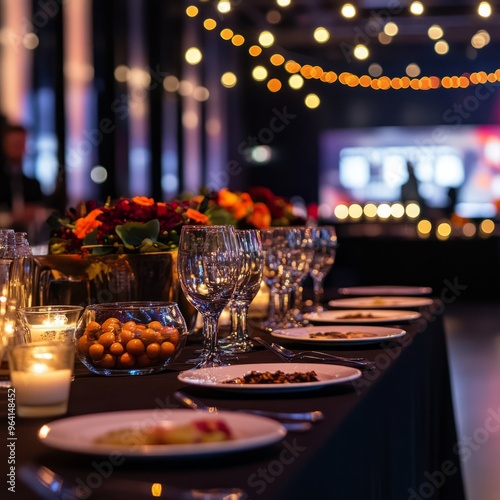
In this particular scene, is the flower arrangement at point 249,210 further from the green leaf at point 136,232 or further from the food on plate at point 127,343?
the food on plate at point 127,343

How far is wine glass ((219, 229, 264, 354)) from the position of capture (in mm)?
1622

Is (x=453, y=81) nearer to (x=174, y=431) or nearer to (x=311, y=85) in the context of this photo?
(x=311, y=85)

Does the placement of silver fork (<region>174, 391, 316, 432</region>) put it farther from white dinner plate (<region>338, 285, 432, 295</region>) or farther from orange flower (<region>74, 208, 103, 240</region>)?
white dinner plate (<region>338, 285, 432, 295</region>)

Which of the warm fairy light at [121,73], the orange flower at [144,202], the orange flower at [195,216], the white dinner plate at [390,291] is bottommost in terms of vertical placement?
the white dinner plate at [390,291]

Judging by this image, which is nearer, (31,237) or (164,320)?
(164,320)

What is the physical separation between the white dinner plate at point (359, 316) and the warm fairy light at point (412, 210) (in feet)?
26.0

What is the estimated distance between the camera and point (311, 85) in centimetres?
1495

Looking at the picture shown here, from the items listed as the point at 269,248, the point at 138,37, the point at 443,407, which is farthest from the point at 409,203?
the point at 269,248

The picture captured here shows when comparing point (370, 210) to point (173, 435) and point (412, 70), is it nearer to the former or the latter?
point (412, 70)

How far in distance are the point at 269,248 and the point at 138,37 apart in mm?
8335

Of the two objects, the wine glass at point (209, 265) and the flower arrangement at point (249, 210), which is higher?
the flower arrangement at point (249, 210)

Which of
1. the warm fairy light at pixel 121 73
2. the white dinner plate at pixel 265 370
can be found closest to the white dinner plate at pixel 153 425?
the white dinner plate at pixel 265 370

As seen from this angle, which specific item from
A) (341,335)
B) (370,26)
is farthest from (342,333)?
(370,26)

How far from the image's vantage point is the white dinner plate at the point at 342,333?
1812mm
